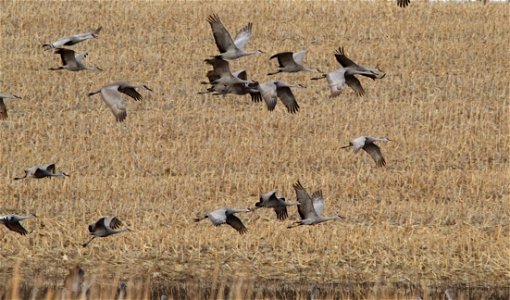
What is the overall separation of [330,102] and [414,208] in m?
9.51

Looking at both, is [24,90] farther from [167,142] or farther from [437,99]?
[437,99]

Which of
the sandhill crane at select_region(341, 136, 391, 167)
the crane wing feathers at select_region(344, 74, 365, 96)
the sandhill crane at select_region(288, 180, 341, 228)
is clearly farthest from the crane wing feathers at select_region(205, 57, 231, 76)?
the sandhill crane at select_region(341, 136, 391, 167)

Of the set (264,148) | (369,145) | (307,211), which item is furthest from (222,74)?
(264,148)

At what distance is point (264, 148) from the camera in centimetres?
2270

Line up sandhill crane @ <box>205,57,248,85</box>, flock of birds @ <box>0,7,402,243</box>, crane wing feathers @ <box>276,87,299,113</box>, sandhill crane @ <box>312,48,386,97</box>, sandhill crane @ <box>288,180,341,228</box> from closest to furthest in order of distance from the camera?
sandhill crane @ <box>312,48,386,97</box>
flock of birds @ <box>0,7,402,243</box>
sandhill crane @ <box>205,57,248,85</box>
sandhill crane @ <box>288,180,341,228</box>
crane wing feathers @ <box>276,87,299,113</box>

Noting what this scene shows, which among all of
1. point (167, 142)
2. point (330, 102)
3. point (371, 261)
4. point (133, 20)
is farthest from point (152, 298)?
point (133, 20)

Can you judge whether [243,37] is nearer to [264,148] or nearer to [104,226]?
[104,226]

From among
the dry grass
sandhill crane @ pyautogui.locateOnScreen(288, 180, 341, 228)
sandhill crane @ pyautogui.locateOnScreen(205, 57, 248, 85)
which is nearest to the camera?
sandhill crane @ pyautogui.locateOnScreen(205, 57, 248, 85)

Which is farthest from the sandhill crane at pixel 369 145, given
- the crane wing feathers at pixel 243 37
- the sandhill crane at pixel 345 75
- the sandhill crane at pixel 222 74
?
the sandhill crane at pixel 222 74

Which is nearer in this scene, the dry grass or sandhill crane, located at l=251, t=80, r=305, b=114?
sandhill crane, located at l=251, t=80, r=305, b=114

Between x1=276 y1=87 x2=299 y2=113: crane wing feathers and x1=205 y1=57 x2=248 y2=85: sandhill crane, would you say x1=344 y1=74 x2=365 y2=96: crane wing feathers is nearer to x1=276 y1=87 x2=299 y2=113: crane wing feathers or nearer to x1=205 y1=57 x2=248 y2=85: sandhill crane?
x1=276 y1=87 x2=299 y2=113: crane wing feathers

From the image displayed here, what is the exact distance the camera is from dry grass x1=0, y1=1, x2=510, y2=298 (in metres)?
14.9

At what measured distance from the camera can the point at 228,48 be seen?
13195 millimetres

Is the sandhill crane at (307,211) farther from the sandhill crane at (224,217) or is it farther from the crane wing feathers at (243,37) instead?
the crane wing feathers at (243,37)
